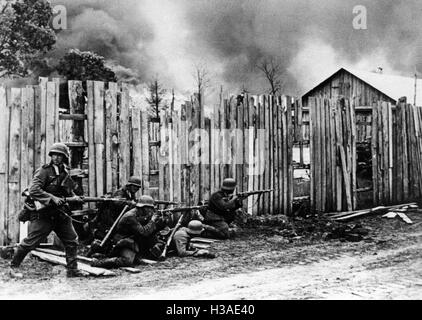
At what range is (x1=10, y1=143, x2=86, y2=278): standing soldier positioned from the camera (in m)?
6.10

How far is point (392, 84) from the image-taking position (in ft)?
70.1

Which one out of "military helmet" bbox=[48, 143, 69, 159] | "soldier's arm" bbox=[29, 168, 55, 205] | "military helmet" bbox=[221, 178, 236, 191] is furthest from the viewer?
"military helmet" bbox=[221, 178, 236, 191]

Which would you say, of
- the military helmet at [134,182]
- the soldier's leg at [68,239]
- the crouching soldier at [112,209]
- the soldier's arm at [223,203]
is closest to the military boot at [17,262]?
the soldier's leg at [68,239]

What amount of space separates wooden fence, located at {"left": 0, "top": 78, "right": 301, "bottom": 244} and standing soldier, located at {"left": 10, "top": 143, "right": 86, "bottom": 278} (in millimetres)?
1295

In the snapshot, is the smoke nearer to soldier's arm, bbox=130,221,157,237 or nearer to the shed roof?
soldier's arm, bbox=130,221,157,237

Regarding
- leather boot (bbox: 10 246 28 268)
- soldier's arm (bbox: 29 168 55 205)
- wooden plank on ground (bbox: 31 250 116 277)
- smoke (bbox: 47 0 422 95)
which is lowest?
wooden plank on ground (bbox: 31 250 116 277)

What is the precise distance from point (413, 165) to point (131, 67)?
1002 centimetres

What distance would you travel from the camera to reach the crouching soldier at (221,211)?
8570 millimetres

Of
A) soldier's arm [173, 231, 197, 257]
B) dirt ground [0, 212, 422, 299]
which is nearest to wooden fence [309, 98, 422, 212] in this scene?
dirt ground [0, 212, 422, 299]

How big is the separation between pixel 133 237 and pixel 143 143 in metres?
2.01

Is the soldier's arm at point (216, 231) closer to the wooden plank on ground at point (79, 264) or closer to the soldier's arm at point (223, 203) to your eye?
the soldier's arm at point (223, 203)

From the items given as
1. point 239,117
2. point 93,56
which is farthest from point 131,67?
point 239,117

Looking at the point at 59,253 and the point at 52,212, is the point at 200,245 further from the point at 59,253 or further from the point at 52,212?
the point at 52,212

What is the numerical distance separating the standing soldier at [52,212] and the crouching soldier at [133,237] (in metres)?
0.49
